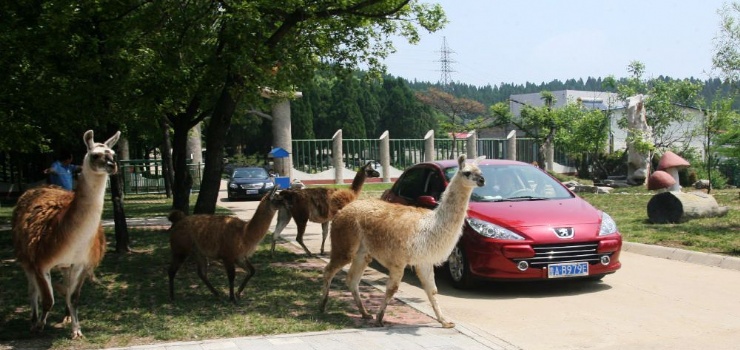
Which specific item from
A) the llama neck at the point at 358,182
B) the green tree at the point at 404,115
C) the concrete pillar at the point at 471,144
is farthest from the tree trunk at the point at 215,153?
the green tree at the point at 404,115

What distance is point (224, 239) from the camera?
7707mm

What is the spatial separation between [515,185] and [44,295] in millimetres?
5918

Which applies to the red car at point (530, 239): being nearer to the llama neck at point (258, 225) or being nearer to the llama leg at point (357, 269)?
the llama leg at point (357, 269)

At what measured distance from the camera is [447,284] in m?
8.80

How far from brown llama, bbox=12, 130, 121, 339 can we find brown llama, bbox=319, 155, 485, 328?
2.41 m

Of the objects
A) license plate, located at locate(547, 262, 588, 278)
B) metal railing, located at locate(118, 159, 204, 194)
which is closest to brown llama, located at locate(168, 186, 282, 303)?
license plate, located at locate(547, 262, 588, 278)

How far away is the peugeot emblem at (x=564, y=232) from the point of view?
310 inches

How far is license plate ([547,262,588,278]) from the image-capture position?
25.5 ft

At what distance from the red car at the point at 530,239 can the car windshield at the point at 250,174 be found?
19.5 metres

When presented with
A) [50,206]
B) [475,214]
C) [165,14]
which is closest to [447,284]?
[475,214]

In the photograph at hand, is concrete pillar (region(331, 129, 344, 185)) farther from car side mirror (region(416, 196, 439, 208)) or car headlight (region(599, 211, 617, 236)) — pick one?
car headlight (region(599, 211, 617, 236))

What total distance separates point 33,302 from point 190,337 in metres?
1.73

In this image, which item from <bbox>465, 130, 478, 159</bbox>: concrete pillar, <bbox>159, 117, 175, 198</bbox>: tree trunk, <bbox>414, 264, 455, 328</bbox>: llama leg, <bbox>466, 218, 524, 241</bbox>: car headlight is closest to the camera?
<bbox>414, 264, 455, 328</bbox>: llama leg

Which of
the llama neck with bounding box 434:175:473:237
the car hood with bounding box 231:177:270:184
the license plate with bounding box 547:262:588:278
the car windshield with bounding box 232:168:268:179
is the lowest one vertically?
the license plate with bounding box 547:262:588:278
